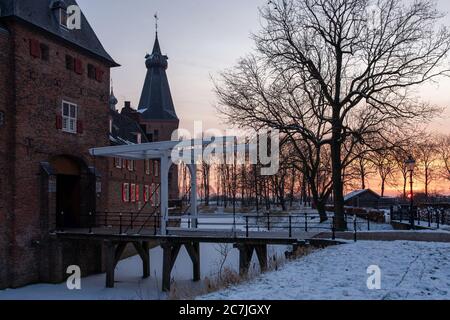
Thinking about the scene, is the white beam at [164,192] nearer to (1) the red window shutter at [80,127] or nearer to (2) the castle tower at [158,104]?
(1) the red window shutter at [80,127]

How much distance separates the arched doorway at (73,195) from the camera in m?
24.8

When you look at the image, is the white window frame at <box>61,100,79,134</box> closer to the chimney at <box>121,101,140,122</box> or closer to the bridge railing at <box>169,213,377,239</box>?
the bridge railing at <box>169,213,377,239</box>

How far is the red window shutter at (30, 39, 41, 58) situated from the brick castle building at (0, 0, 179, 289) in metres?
0.04

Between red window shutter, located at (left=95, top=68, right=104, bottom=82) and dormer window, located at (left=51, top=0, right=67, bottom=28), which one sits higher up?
dormer window, located at (left=51, top=0, right=67, bottom=28)

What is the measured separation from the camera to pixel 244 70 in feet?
78.0

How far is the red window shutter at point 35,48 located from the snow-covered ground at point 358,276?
566 inches

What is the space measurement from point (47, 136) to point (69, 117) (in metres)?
1.87

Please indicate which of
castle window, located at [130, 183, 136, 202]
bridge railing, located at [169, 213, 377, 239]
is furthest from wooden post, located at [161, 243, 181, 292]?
castle window, located at [130, 183, 136, 202]

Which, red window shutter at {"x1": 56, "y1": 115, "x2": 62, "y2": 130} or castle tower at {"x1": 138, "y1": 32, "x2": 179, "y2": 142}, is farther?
castle tower at {"x1": 138, "y1": 32, "x2": 179, "y2": 142}

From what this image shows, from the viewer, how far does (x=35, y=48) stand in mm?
21031

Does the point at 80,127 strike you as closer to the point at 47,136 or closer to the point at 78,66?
the point at 47,136

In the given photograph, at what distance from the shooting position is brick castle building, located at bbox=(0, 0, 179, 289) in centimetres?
1992
